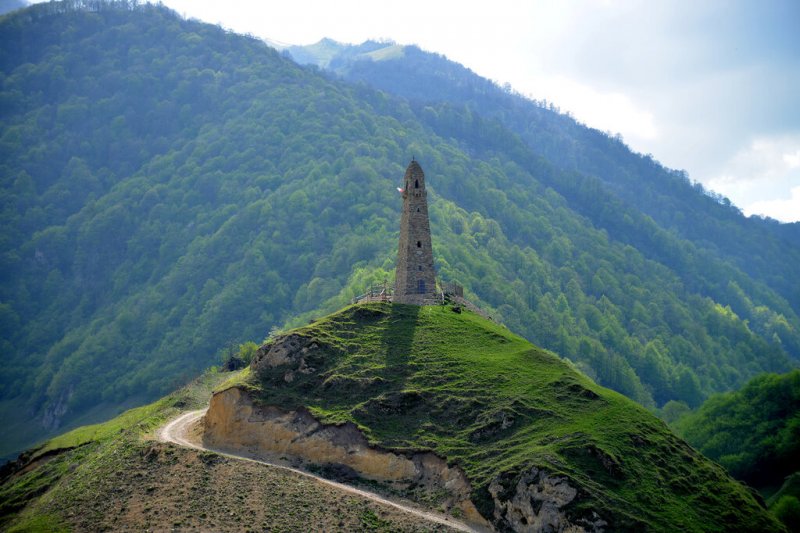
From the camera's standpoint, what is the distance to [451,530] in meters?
48.8

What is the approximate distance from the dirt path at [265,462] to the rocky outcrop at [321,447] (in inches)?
38.8

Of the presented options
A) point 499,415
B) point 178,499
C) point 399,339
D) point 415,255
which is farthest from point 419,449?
point 415,255

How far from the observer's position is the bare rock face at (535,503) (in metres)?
47.3

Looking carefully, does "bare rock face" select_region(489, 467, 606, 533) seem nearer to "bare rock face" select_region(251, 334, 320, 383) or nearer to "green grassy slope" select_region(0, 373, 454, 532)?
"green grassy slope" select_region(0, 373, 454, 532)

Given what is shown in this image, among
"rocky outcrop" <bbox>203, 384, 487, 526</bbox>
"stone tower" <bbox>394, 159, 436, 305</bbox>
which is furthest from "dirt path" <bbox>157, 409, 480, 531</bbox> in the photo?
"stone tower" <bbox>394, 159, 436, 305</bbox>

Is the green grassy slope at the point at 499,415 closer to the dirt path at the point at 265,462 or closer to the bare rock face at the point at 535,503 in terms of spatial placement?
the bare rock face at the point at 535,503

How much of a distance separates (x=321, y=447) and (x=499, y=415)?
1321 cm

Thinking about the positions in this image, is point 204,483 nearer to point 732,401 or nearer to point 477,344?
point 477,344

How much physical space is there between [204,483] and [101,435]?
2420 centimetres

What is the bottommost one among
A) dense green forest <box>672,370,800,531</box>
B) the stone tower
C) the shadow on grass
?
dense green forest <box>672,370,800,531</box>

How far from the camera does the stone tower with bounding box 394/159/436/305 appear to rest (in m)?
75.9

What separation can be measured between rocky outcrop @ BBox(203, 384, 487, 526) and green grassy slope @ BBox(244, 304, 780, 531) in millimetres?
932

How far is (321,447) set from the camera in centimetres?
5734

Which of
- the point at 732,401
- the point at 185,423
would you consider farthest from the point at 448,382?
the point at 732,401
